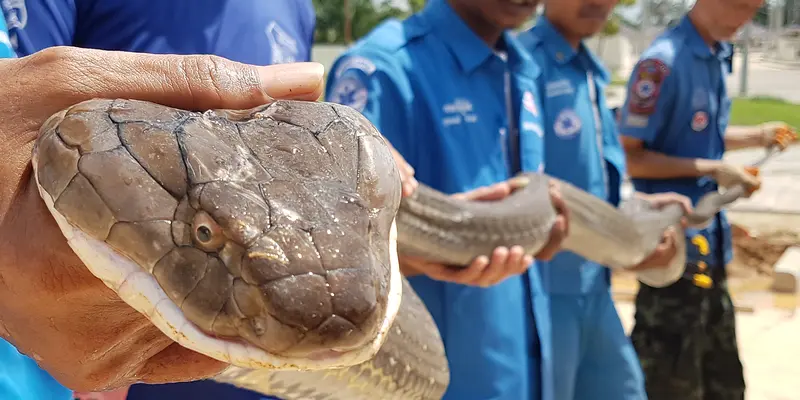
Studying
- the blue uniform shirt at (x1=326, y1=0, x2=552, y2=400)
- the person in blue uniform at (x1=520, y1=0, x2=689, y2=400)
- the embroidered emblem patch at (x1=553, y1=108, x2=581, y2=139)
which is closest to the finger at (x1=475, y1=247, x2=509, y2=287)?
the blue uniform shirt at (x1=326, y1=0, x2=552, y2=400)

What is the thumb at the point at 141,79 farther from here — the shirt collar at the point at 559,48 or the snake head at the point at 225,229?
the shirt collar at the point at 559,48

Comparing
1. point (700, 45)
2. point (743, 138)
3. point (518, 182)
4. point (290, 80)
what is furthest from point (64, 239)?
point (743, 138)

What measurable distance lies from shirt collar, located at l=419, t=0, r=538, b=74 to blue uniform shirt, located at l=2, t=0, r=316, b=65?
1.12 m

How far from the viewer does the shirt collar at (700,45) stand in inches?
176

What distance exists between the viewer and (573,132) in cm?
365

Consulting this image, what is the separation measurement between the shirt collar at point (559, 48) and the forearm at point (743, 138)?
5.17 ft

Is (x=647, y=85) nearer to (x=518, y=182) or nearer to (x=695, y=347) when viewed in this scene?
(x=695, y=347)

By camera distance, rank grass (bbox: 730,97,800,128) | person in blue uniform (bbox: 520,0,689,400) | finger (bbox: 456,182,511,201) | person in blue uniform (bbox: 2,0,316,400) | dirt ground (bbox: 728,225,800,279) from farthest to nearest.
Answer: grass (bbox: 730,97,800,128), dirt ground (bbox: 728,225,800,279), person in blue uniform (bbox: 520,0,689,400), finger (bbox: 456,182,511,201), person in blue uniform (bbox: 2,0,316,400)

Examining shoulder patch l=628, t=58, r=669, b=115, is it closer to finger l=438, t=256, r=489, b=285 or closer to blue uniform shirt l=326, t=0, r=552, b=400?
blue uniform shirt l=326, t=0, r=552, b=400

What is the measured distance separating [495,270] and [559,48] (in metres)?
1.50

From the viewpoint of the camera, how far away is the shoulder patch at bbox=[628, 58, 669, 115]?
4.40 meters

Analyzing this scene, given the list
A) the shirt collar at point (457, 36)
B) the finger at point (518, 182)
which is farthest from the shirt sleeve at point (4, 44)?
the finger at point (518, 182)

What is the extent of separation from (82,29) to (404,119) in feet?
4.46

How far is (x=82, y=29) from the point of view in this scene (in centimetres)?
181
